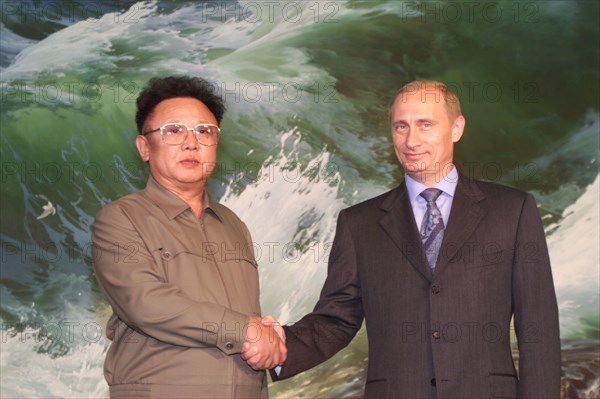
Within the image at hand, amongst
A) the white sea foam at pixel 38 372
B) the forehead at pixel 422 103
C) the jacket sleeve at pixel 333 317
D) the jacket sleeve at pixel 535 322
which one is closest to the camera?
the jacket sleeve at pixel 535 322

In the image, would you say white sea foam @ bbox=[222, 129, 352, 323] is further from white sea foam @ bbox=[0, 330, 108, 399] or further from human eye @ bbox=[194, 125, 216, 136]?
human eye @ bbox=[194, 125, 216, 136]

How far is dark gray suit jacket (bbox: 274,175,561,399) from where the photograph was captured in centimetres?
226

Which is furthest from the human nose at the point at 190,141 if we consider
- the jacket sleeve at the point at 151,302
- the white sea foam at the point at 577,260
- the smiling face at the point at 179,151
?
the white sea foam at the point at 577,260

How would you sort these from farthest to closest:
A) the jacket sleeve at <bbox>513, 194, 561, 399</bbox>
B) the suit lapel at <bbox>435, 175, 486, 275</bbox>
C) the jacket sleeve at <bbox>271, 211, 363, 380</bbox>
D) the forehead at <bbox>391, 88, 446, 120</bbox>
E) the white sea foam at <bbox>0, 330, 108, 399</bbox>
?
the white sea foam at <bbox>0, 330, 108, 399</bbox>
the jacket sleeve at <bbox>271, 211, 363, 380</bbox>
the forehead at <bbox>391, 88, 446, 120</bbox>
the suit lapel at <bbox>435, 175, 486, 275</bbox>
the jacket sleeve at <bbox>513, 194, 561, 399</bbox>

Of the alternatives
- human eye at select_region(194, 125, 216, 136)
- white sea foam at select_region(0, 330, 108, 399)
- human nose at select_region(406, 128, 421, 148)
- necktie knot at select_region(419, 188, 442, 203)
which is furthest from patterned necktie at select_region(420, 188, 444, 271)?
white sea foam at select_region(0, 330, 108, 399)

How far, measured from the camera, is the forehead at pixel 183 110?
2.53m

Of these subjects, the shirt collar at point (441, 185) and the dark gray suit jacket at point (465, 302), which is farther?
the shirt collar at point (441, 185)

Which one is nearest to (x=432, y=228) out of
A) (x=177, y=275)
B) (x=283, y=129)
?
(x=177, y=275)

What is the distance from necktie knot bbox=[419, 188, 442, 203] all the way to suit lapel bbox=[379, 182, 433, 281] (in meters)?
0.06

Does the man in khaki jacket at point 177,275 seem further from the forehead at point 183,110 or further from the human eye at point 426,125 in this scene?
the human eye at point 426,125

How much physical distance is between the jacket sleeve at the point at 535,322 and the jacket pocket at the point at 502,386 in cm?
2

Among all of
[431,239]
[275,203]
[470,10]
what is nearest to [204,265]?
[431,239]

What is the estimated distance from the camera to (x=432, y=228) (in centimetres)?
242

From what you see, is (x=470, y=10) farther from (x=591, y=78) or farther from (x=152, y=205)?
(x=152, y=205)
